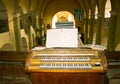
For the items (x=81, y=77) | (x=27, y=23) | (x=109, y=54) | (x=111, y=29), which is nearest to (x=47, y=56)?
(x=81, y=77)

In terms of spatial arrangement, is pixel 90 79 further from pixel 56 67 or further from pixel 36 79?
pixel 36 79

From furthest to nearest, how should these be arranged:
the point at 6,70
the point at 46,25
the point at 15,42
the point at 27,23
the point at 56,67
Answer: the point at 46,25 < the point at 27,23 < the point at 15,42 < the point at 6,70 < the point at 56,67

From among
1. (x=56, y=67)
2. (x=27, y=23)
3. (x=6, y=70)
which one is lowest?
(x=6, y=70)

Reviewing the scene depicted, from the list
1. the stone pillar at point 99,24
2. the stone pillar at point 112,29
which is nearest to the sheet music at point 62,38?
the stone pillar at point 112,29

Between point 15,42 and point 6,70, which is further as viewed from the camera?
point 15,42

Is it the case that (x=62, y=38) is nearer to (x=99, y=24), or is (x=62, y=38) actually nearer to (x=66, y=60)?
(x=66, y=60)

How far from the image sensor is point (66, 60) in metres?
3.90

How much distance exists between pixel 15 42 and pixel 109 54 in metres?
8.18

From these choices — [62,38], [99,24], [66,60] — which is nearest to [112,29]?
[99,24]

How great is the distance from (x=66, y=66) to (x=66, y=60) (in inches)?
5.9

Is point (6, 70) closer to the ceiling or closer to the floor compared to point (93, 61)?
closer to the floor

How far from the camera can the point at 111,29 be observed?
32.2ft

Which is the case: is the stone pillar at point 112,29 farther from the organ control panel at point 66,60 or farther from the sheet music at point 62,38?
the organ control panel at point 66,60

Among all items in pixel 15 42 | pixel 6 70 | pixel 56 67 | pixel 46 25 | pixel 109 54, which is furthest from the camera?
pixel 46 25
